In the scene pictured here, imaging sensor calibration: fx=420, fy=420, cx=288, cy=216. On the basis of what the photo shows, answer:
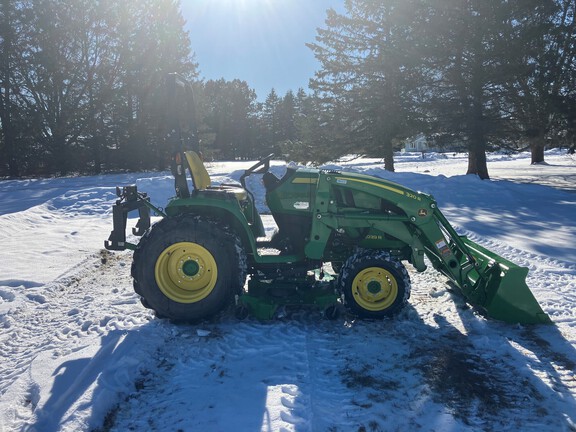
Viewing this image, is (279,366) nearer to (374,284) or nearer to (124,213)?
(374,284)

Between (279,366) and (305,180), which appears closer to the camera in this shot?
(279,366)

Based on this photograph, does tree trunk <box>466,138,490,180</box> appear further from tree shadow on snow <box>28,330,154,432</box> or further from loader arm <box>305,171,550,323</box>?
tree shadow on snow <box>28,330,154,432</box>

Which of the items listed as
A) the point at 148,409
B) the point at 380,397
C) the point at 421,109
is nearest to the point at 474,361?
the point at 380,397

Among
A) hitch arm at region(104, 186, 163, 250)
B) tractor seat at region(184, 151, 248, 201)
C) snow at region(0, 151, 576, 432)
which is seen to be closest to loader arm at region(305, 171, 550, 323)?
snow at region(0, 151, 576, 432)

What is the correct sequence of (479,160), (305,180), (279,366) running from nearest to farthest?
(279,366) < (305,180) < (479,160)

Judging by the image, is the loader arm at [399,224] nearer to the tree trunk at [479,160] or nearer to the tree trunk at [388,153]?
the tree trunk at [479,160]

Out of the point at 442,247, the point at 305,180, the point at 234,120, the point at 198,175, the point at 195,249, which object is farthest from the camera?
the point at 234,120

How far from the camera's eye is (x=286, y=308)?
4668mm

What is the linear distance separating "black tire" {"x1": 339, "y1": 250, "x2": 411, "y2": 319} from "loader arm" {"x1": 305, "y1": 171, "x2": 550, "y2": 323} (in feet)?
1.09

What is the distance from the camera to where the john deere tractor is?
4.21 meters

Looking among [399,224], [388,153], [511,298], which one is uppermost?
[388,153]

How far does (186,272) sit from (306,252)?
1261 millimetres

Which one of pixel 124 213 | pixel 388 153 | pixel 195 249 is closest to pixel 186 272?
pixel 195 249

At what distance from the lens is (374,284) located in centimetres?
432
